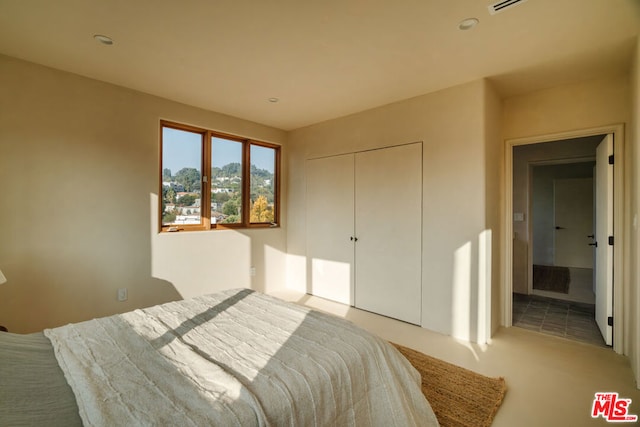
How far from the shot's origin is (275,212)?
15.5 ft

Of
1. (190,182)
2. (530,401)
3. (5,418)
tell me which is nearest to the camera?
(5,418)

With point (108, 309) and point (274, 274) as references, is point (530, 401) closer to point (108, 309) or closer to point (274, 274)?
point (274, 274)

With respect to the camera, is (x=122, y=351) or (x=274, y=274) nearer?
(x=122, y=351)

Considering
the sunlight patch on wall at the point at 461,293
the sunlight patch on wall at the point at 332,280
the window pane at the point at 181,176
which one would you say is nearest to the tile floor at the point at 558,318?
the sunlight patch on wall at the point at 461,293

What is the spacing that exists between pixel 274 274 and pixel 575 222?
6.30 meters

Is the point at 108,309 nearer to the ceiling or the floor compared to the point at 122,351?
nearer to the floor

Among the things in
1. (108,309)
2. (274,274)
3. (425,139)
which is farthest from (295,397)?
(274,274)

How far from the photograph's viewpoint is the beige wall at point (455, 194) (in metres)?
2.90

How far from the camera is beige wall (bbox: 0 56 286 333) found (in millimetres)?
2498

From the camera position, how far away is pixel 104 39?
2.21m

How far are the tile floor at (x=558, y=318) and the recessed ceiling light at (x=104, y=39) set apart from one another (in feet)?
15.9

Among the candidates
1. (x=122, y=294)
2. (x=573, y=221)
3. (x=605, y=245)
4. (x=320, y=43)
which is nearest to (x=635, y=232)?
(x=605, y=245)

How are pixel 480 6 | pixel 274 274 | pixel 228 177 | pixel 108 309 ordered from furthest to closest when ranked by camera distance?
pixel 274 274
pixel 228 177
pixel 108 309
pixel 480 6

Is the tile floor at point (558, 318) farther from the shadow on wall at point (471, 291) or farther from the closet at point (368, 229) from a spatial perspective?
the closet at point (368, 229)
